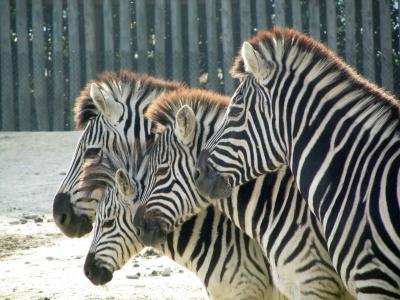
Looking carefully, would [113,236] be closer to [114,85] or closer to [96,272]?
[96,272]

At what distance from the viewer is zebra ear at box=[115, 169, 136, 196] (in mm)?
6672

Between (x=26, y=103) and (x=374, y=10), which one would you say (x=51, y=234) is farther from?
(x=374, y=10)

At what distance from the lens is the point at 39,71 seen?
16.3 metres

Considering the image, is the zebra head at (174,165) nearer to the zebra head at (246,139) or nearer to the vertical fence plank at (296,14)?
the zebra head at (246,139)

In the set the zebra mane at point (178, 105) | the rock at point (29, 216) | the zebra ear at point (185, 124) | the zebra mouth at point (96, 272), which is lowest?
the zebra mouth at point (96, 272)

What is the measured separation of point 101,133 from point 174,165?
4.62 feet

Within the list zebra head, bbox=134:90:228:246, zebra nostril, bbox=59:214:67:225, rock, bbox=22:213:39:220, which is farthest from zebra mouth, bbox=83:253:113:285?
rock, bbox=22:213:39:220

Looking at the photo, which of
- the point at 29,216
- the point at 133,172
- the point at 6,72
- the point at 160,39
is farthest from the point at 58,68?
the point at 133,172

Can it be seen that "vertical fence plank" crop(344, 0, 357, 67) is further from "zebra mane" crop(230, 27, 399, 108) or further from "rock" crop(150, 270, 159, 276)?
"zebra mane" crop(230, 27, 399, 108)

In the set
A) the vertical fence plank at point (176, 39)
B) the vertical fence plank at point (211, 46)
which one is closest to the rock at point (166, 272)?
the vertical fence plank at point (211, 46)

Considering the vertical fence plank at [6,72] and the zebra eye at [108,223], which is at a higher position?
the vertical fence plank at [6,72]

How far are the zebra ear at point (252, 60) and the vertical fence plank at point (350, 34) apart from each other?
32.5ft

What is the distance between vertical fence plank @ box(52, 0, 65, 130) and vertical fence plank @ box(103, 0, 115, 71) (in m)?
0.83

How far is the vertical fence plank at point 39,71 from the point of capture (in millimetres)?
16250
